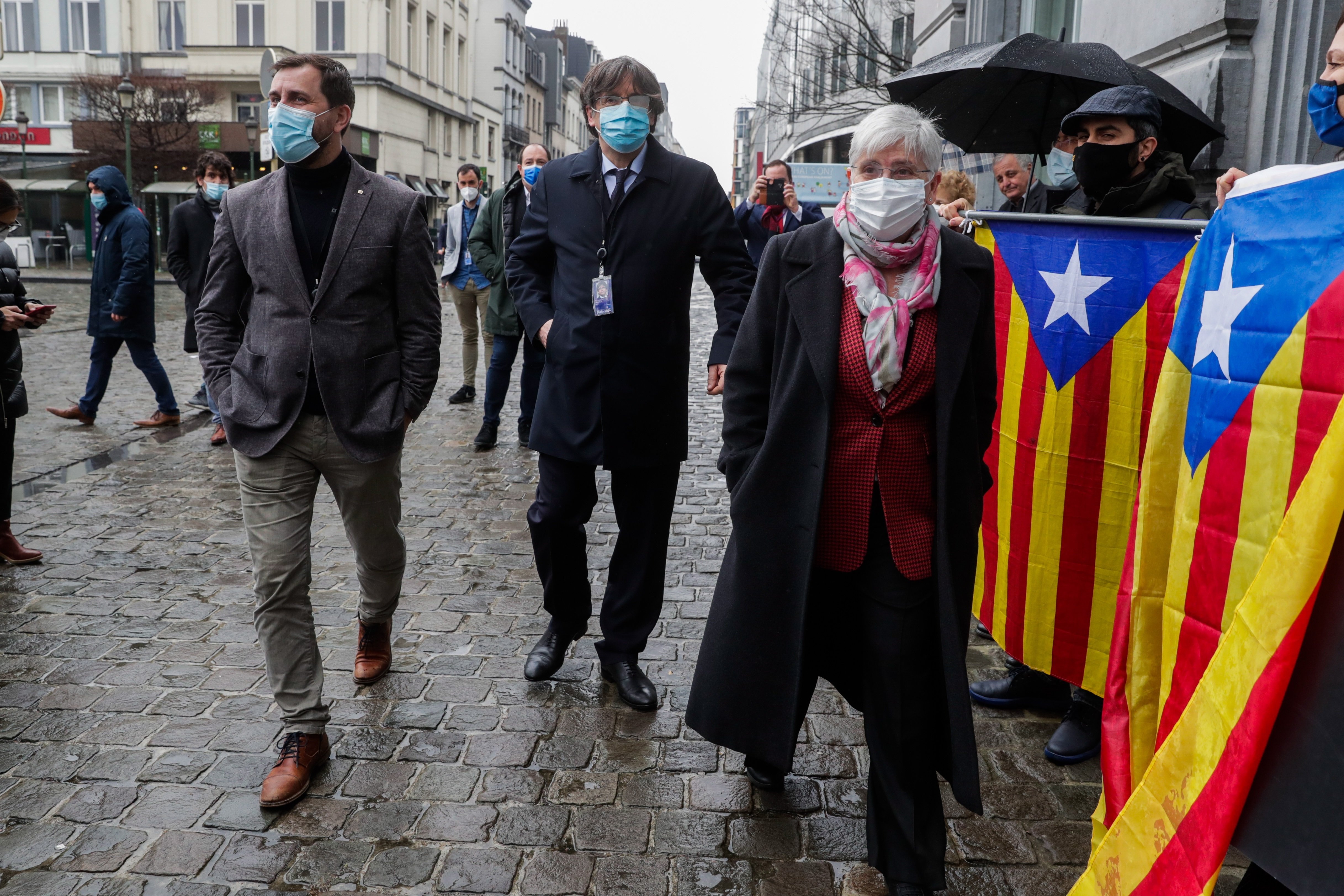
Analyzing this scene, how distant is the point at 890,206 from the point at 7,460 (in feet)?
15.6

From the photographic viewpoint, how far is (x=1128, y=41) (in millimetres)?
7367

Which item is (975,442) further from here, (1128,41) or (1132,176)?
(1128,41)

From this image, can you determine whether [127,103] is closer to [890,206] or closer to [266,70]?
[266,70]

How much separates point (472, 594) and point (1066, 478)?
2787 millimetres

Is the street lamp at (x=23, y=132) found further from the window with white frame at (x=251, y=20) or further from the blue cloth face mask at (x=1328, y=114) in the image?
the blue cloth face mask at (x=1328, y=114)

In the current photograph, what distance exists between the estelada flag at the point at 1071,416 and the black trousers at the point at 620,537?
1.24m

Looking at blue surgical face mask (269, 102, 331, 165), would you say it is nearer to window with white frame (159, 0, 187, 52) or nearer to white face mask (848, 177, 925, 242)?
white face mask (848, 177, 925, 242)

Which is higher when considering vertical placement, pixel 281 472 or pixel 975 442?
pixel 975 442

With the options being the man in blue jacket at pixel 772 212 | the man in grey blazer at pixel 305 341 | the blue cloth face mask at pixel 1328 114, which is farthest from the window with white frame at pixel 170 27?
the blue cloth face mask at pixel 1328 114

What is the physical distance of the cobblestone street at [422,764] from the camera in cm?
302

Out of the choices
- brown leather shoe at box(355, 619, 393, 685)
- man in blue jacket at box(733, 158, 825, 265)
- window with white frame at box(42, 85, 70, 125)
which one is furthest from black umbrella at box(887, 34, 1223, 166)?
window with white frame at box(42, 85, 70, 125)

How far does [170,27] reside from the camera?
4409 cm

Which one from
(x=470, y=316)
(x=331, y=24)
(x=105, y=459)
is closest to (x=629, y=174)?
(x=105, y=459)

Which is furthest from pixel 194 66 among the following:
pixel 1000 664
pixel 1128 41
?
pixel 1000 664
